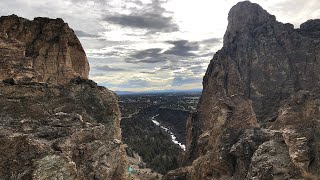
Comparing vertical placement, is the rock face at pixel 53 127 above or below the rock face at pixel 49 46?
below

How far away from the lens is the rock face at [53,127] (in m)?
18.8

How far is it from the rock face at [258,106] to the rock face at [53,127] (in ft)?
29.9

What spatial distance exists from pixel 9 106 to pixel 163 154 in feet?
271

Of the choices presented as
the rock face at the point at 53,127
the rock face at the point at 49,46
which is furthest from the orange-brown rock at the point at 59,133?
the rock face at the point at 49,46

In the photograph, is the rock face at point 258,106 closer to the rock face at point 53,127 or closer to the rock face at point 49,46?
the rock face at point 53,127

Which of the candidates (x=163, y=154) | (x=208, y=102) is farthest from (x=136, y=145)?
(x=208, y=102)

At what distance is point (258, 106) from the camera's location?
4090 inches

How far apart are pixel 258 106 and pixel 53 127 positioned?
88764 mm

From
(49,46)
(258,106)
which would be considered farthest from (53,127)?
(258,106)

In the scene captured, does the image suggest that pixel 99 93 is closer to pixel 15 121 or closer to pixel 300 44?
pixel 15 121

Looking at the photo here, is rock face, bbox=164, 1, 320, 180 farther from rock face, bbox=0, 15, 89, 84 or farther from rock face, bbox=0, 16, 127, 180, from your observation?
rock face, bbox=0, 15, 89, 84

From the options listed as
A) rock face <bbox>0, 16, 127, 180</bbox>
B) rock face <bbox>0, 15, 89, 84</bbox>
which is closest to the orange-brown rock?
rock face <bbox>0, 16, 127, 180</bbox>

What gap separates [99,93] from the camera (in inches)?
1156

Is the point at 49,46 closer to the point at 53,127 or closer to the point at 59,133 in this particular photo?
the point at 53,127
